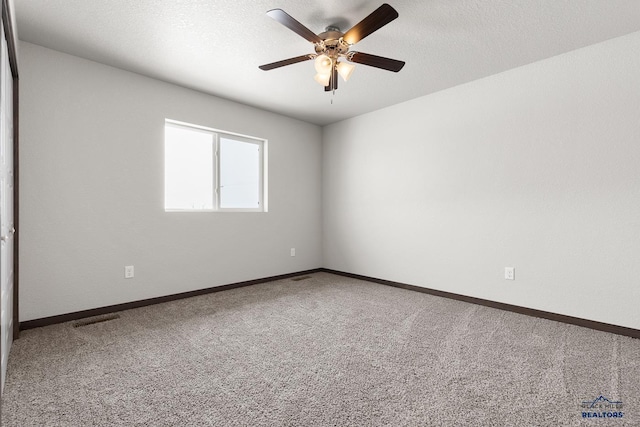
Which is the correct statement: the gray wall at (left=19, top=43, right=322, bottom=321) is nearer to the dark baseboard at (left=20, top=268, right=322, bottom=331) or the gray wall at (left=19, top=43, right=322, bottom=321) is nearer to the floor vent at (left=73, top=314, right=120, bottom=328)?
the dark baseboard at (left=20, top=268, right=322, bottom=331)

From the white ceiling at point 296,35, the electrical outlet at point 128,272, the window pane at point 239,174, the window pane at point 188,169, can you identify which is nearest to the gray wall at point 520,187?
the white ceiling at point 296,35

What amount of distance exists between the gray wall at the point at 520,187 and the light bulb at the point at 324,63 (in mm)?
1861

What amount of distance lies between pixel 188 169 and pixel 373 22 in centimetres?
272

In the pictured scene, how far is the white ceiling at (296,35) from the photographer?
86.8 inches

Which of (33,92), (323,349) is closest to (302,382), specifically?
(323,349)

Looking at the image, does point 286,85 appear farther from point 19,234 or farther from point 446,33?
point 19,234

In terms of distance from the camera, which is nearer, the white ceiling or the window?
the white ceiling

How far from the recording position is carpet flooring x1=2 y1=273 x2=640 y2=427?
152 cm

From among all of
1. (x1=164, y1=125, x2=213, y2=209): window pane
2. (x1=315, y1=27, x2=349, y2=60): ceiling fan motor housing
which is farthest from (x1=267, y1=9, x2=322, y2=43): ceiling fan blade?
(x1=164, y1=125, x2=213, y2=209): window pane
